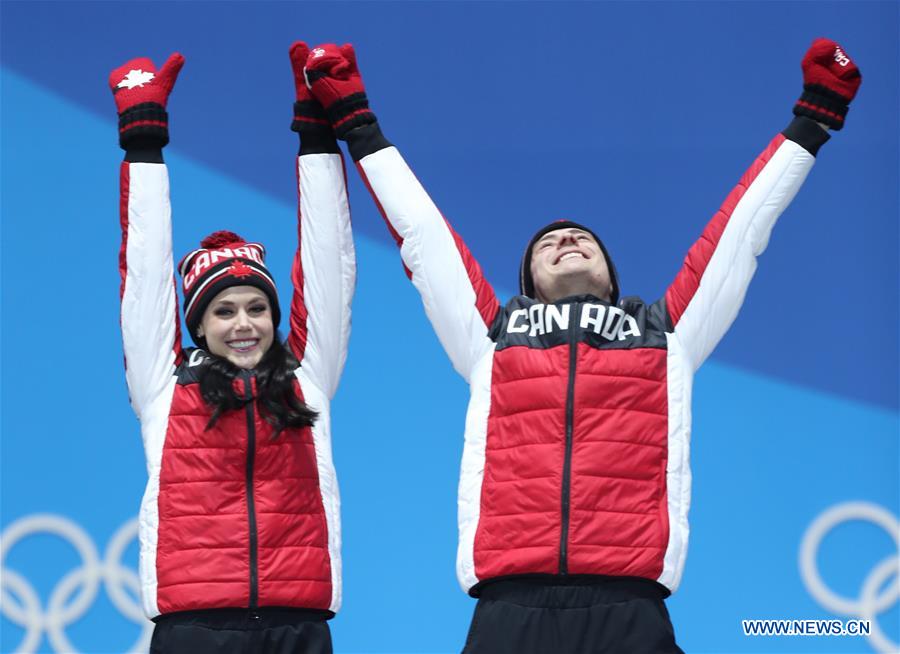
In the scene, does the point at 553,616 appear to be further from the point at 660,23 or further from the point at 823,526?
the point at 660,23

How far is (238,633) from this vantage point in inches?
140

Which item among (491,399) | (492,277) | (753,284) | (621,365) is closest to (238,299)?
(491,399)

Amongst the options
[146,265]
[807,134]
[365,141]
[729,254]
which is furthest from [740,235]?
[146,265]

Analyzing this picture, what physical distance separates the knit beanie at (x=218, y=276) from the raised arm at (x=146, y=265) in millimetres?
53

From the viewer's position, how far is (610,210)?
16.9 feet

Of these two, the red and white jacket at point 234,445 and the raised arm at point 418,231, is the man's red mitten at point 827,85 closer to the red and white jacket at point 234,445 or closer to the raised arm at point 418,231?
the raised arm at point 418,231

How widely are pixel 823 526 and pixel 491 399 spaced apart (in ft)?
5.90

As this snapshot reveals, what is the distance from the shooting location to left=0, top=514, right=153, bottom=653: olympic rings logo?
16.6 ft

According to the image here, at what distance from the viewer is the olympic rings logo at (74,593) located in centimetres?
506

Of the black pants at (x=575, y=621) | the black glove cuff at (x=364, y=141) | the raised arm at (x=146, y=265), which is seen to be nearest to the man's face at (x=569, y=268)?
the black glove cuff at (x=364, y=141)

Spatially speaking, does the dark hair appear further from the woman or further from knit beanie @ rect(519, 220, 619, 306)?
knit beanie @ rect(519, 220, 619, 306)

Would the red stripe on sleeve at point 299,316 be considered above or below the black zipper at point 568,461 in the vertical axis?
above

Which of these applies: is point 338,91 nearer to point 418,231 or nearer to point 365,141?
point 365,141
